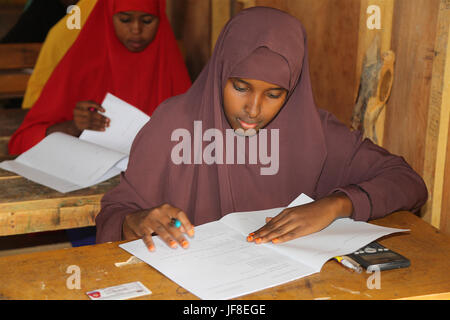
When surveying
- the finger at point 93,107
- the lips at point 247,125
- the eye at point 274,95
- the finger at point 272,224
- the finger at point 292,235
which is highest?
the eye at point 274,95

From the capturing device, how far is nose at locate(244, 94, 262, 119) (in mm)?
1529

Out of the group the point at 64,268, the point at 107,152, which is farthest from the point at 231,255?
the point at 107,152

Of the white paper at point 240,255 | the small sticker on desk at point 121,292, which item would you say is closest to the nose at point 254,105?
the white paper at point 240,255

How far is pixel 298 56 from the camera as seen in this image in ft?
5.14

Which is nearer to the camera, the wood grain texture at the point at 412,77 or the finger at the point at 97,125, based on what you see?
the wood grain texture at the point at 412,77

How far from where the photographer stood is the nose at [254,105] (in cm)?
153

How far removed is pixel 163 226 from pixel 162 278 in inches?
6.2

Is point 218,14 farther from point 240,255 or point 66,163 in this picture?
point 240,255

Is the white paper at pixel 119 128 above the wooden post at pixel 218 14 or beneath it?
beneath

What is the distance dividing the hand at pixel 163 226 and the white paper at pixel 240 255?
0.02m

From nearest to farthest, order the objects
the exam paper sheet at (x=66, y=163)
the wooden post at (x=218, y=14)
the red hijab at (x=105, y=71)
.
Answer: the exam paper sheet at (x=66, y=163)
the red hijab at (x=105, y=71)
the wooden post at (x=218, y=14)

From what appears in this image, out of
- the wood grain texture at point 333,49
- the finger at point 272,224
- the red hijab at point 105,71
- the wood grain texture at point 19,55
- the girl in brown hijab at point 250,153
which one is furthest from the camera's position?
the wood grain texture at point 19,55

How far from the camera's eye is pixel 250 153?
1.68 metres

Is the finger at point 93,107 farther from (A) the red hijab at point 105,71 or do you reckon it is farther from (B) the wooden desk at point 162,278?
(B) the wooden desk at point 162,278
